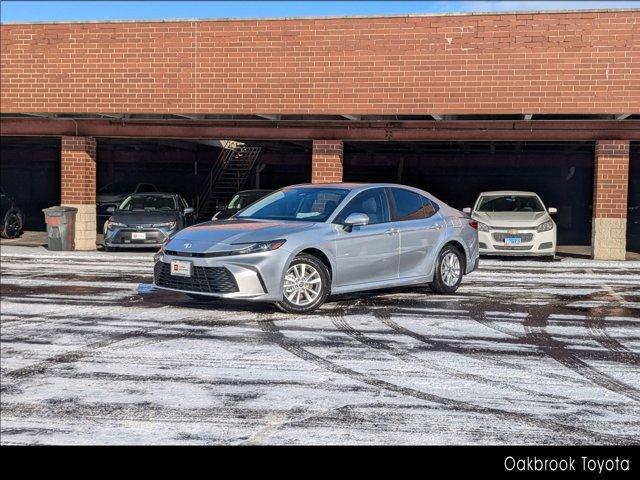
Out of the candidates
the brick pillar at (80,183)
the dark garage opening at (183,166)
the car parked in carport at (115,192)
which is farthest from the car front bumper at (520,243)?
the car parked in carport at (115,192)

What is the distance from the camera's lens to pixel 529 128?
2044 cm

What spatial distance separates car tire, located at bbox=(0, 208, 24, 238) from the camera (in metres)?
25.1

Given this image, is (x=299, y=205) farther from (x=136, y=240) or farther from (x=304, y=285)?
(x=136, y=240)

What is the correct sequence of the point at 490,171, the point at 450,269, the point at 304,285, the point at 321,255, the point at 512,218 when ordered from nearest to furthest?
the point at 304,285
the point at 321,255
the point at 450,269
the point at 512,218
the point at 490,171

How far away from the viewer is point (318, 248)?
9.99 metres

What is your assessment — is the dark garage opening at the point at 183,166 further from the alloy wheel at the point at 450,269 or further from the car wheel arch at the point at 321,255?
the car wheel arch at the point at 321,255

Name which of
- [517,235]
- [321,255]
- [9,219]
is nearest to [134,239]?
[9,219]

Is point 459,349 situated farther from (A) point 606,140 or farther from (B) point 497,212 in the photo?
(A) point 606,140

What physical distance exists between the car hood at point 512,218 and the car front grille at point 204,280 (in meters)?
9.74

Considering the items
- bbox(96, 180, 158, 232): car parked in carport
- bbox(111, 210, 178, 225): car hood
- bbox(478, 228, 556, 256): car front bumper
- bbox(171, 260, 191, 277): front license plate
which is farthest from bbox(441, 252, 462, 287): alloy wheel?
bbox(96, 180, 158, 232): car parked in carport

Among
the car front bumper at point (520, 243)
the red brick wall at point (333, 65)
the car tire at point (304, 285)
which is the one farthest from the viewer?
the red brick wall at point (333, 65)

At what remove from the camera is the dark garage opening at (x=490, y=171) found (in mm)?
32625

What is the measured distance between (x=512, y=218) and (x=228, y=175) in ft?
52.7

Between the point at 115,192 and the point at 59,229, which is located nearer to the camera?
the point at 59,229
